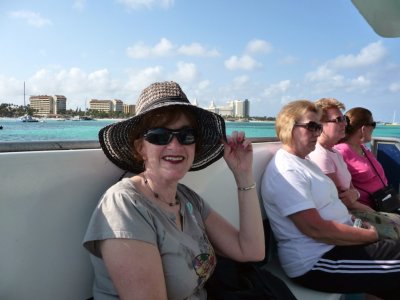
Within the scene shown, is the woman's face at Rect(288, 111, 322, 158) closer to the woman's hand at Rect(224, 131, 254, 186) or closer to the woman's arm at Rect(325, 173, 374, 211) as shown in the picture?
the woman's arm at Rect(325, 173, 374, 211)

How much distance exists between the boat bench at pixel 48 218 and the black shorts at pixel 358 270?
55.5 inches

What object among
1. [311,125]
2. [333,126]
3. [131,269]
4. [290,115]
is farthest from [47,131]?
[333,126]

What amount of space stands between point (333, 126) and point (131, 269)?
8.40ft

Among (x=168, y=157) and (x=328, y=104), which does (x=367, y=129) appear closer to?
(x=328, y=104)

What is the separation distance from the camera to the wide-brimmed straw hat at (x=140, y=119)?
1527 millimetres

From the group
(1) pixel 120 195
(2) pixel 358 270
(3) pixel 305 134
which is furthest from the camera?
(3) pixel 305 134

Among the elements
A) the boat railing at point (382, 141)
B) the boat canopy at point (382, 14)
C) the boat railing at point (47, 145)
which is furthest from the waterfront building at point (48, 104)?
the boat railing at point (382, 141)

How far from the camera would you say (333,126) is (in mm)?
3266

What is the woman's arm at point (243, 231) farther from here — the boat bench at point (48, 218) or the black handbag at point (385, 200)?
the black handbag at point (385, 200)

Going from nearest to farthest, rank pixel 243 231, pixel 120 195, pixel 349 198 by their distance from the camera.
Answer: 1. pixel 120 195
2. pixel 243 231
3. pixel 349 198

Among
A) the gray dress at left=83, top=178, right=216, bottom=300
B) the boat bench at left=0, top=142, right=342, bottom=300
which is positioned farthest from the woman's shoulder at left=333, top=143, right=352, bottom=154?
the boat bench at left=0, top=142, right=342, bottom=300

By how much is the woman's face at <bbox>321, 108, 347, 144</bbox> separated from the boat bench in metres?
2.18

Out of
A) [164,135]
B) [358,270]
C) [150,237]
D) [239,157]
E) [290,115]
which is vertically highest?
[290,115]

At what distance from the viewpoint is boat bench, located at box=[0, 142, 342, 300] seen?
1.29 metres
